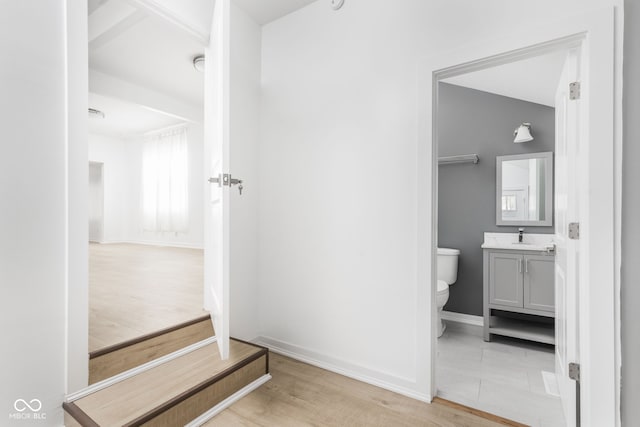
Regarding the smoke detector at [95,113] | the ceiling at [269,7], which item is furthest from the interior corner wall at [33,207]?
the smoke detector at [95,113]

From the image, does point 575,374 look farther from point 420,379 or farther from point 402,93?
point 402,93

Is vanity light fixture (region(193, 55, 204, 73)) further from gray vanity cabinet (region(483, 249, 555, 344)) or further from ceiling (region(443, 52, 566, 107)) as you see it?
gray vanity cabinet (region(483, 249, 555, 344))

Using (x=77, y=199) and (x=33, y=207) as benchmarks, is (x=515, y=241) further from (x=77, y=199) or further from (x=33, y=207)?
(x=33, y=207)

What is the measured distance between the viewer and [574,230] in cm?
146

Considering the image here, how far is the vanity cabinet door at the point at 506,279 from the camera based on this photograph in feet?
8.69

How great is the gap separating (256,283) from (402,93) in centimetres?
180

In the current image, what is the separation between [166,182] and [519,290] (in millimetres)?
6038

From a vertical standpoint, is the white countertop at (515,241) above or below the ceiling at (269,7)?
below

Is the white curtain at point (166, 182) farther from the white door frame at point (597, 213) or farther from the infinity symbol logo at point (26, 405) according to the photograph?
the white door frame at point (597, 213)

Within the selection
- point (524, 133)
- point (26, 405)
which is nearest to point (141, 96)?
point (26, 405)

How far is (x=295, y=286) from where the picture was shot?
2340mm

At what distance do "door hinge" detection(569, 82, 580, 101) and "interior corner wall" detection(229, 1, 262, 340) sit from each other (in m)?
2.03

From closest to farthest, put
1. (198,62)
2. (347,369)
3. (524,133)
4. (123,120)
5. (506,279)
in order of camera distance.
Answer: (347,369), (506,279), (524,133), (198,62), (123,120)

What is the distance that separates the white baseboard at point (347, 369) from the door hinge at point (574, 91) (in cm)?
174
